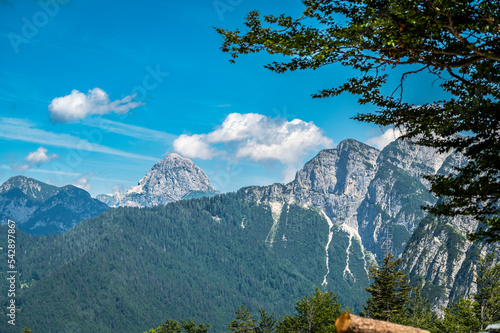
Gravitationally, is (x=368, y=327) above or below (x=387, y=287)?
below

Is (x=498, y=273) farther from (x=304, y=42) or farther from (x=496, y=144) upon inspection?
(x=304, y=42)

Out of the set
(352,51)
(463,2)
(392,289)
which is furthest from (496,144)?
(392,289)

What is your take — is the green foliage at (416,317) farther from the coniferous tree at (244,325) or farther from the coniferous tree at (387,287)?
the coniferous tree at (244,325)

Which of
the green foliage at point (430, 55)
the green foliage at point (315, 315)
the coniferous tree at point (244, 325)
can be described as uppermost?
the green foliage at point (430, 55)

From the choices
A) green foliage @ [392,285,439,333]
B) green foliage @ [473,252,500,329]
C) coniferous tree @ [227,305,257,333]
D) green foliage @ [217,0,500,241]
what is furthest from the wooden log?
coniferous tree @ [227,305,257,333]

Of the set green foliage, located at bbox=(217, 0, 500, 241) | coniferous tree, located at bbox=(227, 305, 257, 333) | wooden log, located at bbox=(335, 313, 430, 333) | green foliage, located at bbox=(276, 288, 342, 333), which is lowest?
coniferous tree, located at bbox=(227, 305, 257, 333)

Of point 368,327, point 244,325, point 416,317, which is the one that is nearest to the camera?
point 368,327

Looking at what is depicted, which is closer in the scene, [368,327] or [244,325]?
[368,327]

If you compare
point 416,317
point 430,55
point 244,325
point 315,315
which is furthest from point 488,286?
point 430,55

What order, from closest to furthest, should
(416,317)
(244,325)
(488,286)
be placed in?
(488,286) < (244,325) < (416,317)

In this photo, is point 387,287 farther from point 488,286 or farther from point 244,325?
point 244,325

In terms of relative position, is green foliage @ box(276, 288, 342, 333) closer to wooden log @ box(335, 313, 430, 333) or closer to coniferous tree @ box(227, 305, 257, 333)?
coniferous tree @ box(227, 305, 257, 333)

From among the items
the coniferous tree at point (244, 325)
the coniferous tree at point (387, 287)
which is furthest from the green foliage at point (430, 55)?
the coniferous tree at point (244, 325)

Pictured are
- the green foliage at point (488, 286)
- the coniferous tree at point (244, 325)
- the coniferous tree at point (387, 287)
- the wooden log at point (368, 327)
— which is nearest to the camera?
the wooden log at point (368, 327)
